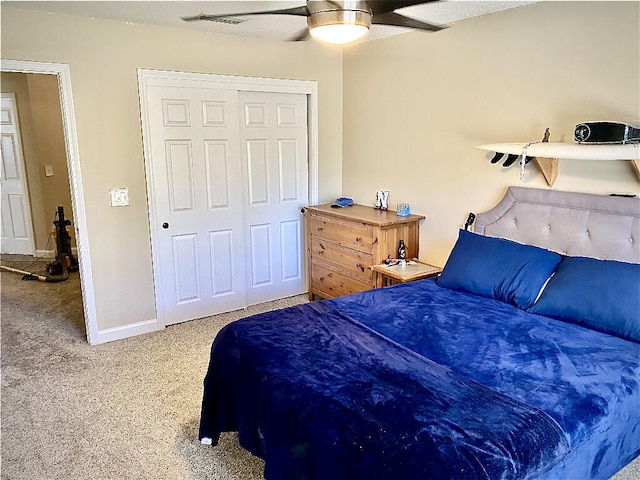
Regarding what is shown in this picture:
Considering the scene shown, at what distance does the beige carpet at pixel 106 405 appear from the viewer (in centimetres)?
232

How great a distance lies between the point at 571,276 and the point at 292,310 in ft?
5.04

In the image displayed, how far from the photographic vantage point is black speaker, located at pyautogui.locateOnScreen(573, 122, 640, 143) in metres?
2.46

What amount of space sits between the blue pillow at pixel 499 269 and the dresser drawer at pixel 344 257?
0.83 m

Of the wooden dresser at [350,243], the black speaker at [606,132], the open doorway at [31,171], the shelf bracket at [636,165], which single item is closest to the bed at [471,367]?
the shelf bracket at [636,165]

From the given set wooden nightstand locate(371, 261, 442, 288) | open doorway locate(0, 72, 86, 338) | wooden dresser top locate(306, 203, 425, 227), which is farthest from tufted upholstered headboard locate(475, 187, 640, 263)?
open doorway locate(0, 72, 86, 338)

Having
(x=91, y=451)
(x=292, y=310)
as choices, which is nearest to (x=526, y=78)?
A: (x=292, y=310)

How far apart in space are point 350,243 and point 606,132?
206 cm

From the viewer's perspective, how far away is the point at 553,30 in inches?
114

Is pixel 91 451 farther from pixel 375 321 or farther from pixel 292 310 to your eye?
pixel 375 321

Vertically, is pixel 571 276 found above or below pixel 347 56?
below

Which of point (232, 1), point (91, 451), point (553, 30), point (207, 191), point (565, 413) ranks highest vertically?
point (232, 1)

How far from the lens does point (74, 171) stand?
134 inches

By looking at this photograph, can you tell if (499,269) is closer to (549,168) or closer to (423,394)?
(549,168)

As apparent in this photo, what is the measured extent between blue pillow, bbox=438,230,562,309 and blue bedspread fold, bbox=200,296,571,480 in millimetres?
848
